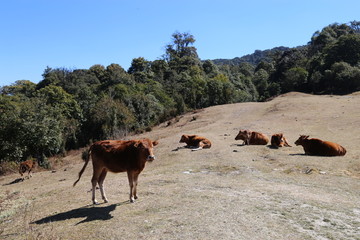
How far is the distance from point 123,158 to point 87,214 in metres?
1.80

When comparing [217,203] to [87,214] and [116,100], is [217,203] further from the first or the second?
[116,100]

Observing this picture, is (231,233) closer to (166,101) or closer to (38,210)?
(38,210)

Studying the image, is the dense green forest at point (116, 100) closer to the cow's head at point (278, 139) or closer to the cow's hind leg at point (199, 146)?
the cow's hind leg at point (199, 146)

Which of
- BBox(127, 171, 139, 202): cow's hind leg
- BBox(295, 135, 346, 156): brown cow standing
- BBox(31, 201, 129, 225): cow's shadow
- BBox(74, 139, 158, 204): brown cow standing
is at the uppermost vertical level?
BBox(74, 139, 158, 204): brown cow standing

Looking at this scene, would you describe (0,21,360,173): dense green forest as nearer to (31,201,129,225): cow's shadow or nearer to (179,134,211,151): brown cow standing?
(179,134,211,151): brown cow standing

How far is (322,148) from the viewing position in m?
16.3

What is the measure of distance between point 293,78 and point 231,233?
67075 millimetres

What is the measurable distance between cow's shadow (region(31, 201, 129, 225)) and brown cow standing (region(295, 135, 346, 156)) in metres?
11.6

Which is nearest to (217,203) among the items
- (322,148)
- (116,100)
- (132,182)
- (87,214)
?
(132,182)

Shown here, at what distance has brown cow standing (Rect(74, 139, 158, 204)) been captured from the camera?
905cm

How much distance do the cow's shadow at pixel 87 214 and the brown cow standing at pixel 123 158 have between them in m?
0.53

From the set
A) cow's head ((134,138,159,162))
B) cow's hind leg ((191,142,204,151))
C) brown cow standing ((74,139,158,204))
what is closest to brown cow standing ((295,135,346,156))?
cow's hind leg ((191,142,204,151))

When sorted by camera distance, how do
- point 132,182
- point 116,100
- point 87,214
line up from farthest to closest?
point 116,100, point 132,182, point 87,214

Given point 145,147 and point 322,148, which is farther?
point 322,148
